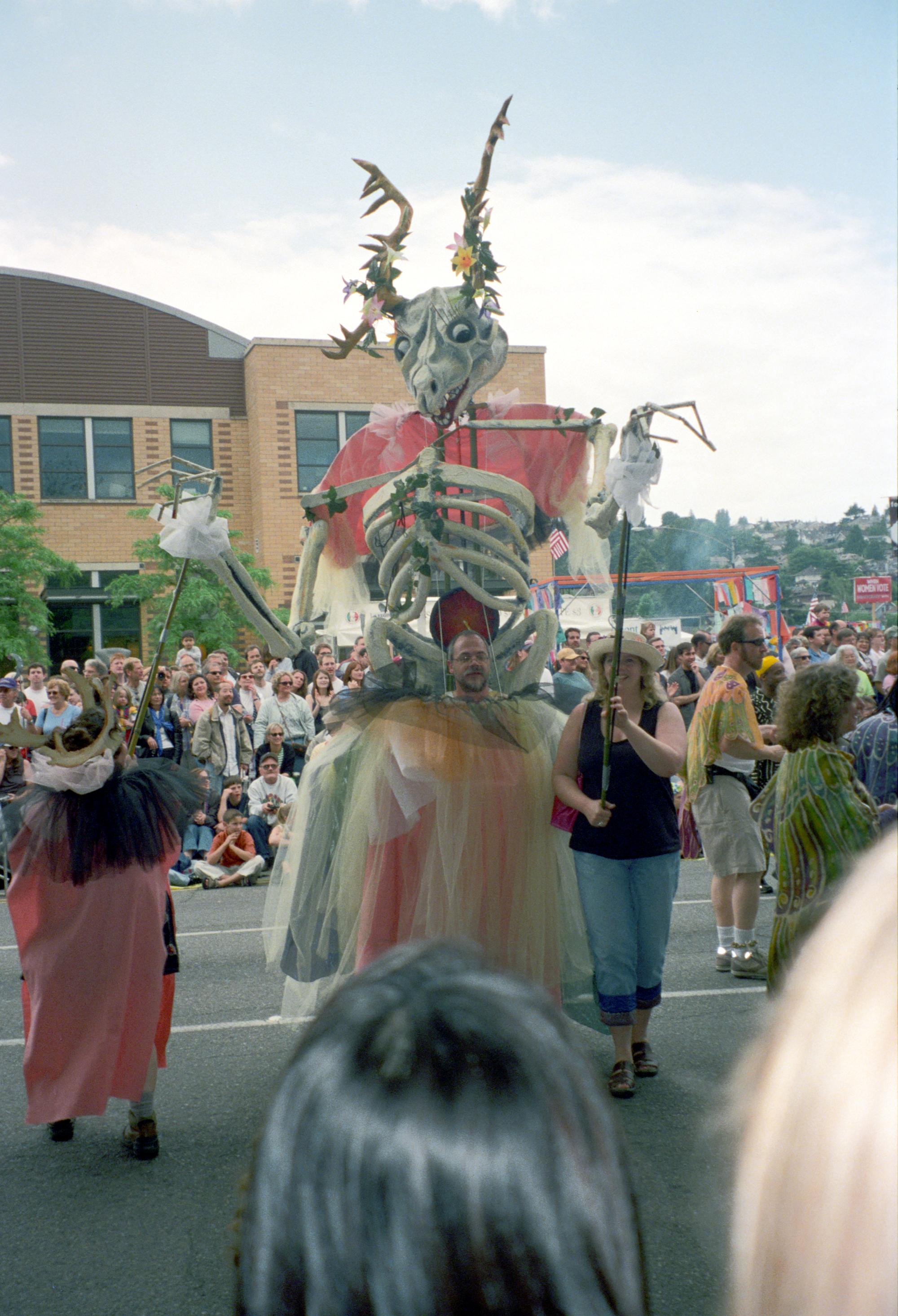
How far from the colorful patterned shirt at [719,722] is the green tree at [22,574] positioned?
13995mm

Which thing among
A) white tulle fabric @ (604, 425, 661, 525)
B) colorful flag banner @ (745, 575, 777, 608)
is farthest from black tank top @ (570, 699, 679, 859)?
colorful flag banner @ (745, 575, 777, 608)

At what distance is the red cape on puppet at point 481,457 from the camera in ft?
15.9

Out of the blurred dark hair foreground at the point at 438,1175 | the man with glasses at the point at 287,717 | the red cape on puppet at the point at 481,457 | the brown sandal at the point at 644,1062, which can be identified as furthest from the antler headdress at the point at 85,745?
the man with glasses at the point at 287,717

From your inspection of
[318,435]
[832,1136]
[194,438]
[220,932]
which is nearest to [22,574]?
[194,438]

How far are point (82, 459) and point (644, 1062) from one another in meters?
20.4

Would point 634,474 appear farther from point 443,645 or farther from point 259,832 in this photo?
point 259,832

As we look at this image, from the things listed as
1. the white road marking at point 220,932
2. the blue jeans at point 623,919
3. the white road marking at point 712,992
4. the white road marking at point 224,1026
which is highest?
the blue jeans at point 623,919

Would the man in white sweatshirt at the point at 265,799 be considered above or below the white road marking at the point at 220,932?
above

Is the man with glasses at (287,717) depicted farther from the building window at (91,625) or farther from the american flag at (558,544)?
the building window at (91,625)

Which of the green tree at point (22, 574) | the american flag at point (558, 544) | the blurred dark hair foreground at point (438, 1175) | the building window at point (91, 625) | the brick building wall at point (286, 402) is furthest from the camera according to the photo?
the brick building wall at point (286, 402)

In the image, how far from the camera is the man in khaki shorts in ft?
18.7

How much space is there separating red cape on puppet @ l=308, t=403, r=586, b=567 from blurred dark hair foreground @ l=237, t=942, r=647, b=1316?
4010 mm

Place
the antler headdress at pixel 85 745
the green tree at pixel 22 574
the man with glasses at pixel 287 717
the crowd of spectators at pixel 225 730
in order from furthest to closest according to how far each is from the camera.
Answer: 1. the green tree at pixel 22 574
2. the man with glasses at pixel 287 717
3. the crowd of spectators at pixel 225 730
4. the antler headdress at pixel 85 745

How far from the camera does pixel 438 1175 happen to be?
2.67 feet
